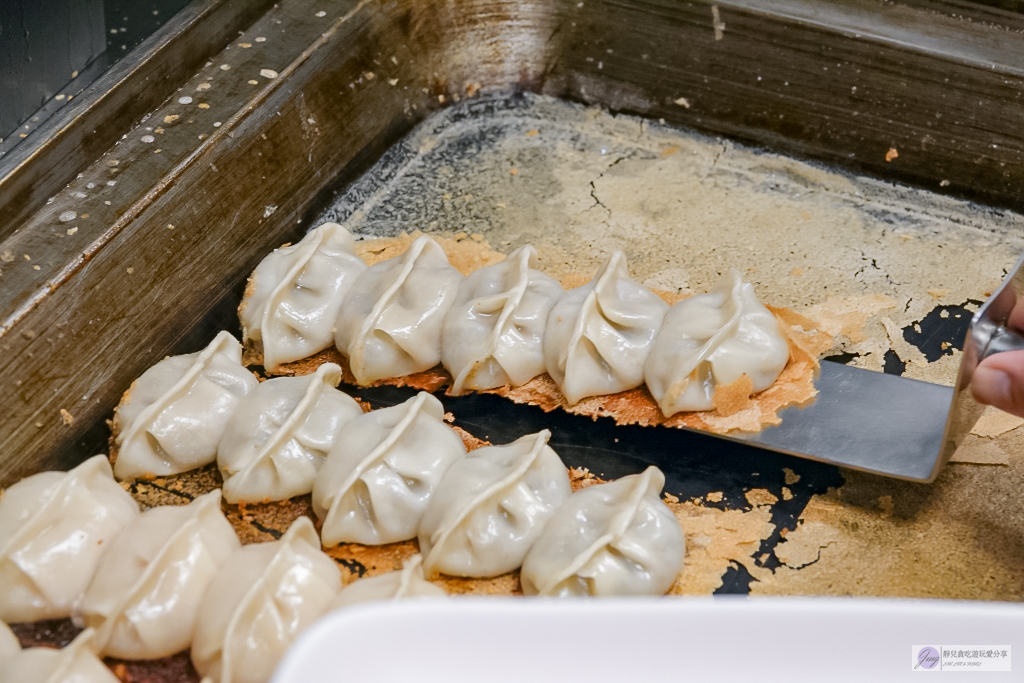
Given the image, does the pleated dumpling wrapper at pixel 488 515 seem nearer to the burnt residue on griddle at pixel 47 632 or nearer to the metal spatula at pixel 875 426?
the metal spatula at pixel 875 426

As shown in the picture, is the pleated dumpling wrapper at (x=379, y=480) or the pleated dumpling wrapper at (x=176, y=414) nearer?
the pleated dumpling wrapper at (x=379, y=480)

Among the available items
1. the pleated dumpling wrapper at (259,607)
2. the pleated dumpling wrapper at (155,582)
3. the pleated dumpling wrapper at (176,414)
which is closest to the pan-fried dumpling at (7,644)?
the pleated dumpling wrapper at (155,582)

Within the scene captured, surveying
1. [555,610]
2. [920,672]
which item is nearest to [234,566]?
[555,610]

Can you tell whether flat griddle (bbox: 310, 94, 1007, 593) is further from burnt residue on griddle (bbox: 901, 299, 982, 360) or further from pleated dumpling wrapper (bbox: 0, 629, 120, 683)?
pleated dumpling wrapper (bbox: 0, 629, 120, 683)

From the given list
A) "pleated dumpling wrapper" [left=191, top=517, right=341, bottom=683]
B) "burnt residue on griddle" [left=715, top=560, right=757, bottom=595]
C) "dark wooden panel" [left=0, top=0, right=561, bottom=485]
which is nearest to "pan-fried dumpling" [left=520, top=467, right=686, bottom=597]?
"burnt residue on griddle" [left=715, top=560, right=757, bottom=595]

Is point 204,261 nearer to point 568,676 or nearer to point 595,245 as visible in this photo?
point 595,245

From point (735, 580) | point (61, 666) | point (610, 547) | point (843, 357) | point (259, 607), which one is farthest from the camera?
point (843, 357)

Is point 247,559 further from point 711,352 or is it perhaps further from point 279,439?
point 711,352

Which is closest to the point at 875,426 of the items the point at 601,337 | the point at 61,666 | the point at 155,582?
the point at 601,337
